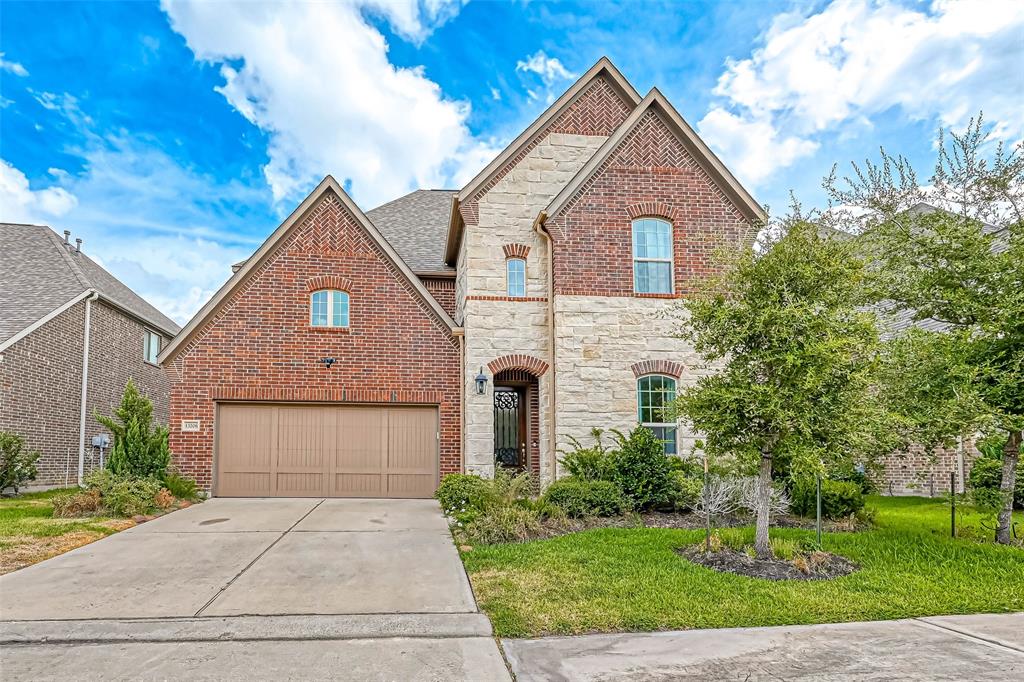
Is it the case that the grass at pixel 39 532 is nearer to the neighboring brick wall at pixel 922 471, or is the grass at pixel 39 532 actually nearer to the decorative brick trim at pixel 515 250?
the decorative brick trim at pixel 515 250

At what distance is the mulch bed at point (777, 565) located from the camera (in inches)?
275

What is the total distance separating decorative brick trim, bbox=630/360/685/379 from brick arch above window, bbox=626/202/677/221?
3.09 metres

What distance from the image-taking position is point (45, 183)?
18.9 metres

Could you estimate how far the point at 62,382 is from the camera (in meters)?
17.1

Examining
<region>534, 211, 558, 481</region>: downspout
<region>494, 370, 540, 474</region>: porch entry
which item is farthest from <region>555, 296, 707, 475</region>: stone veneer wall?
<region>494, 370, 540, 474</region>: porch entry

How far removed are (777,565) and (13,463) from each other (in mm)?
15938

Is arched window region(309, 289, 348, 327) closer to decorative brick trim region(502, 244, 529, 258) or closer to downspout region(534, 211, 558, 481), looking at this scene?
decorative brick trim region(502, 244, 529, 258)

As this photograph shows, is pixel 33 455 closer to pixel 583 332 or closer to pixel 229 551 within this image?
pixel 229 551

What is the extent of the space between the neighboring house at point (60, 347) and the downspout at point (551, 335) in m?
13.0

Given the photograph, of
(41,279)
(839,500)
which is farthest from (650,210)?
(41,279)

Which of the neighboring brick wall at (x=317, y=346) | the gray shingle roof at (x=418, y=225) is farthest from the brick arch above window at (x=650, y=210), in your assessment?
the gray shingle roof at (x=418, y=225)

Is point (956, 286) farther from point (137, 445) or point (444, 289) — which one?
point (137, 445)

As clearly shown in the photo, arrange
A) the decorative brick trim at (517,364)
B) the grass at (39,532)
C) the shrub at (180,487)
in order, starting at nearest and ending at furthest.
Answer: the grass at (39,532)
the shrub at (180,487)
the decorative brick trim at (517,364)

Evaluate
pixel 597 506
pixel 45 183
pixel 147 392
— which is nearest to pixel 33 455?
pixel 147 392
